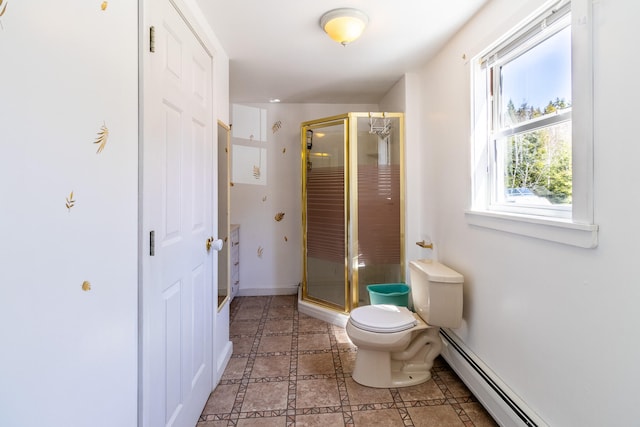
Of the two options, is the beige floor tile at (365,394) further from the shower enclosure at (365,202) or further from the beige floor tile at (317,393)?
the shower enclosure at (365,202)

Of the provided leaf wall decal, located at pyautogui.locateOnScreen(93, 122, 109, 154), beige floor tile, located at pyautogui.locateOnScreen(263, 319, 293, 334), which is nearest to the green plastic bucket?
beige floor tile, located at pyautogui.locateOnScreen(263, 319, 293, 334)

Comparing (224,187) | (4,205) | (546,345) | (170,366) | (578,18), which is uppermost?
(578,18)

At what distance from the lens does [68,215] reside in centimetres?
73

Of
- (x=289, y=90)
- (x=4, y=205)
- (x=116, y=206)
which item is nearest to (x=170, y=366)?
(x=116, y=206)

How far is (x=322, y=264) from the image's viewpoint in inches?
120

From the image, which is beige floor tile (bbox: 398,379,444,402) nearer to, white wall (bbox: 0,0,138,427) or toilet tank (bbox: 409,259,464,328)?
toilet tank (bbox: 409,259,464,328)

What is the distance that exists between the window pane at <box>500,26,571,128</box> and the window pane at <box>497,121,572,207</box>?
0.10 metres

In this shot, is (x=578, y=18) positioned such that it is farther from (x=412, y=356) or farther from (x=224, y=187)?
(x=224, y=187)

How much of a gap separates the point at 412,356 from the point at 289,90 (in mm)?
2629

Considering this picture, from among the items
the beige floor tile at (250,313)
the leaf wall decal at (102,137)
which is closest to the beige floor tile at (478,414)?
the beige floor tile at (250,313)

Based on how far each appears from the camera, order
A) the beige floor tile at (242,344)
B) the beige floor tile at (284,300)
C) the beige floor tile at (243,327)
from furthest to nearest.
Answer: the beige floor tile at (284,300)
the beige floor tile at (243,327)
the beige floor tile at (242,344)

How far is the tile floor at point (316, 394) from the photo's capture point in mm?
1579

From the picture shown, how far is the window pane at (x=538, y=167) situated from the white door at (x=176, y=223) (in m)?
1.67

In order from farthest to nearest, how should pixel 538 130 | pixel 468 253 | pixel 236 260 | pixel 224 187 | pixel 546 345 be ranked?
pixel 236 260, pixel 224 187, pixel 468 253, pixel 538 130, pixel 546 345
